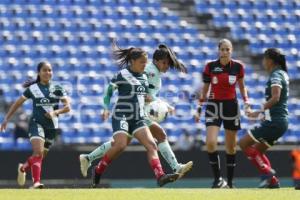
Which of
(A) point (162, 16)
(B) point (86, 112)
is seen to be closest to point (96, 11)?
(A) point (162, 16)

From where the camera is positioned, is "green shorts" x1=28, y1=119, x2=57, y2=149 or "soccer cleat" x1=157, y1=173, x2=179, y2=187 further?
"green shorts" x1=28, y1=119, x2=57, y2=149

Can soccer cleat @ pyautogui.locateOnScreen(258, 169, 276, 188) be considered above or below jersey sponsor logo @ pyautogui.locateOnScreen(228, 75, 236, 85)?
below

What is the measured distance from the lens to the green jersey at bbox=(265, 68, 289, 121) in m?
11.4

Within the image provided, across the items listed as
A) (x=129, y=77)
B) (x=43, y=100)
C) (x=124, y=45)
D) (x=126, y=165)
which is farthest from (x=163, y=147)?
(x=124, y=45)

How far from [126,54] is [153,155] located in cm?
160

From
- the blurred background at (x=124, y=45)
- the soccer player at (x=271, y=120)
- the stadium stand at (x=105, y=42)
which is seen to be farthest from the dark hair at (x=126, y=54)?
the stadium stand at (x=105, y=42)

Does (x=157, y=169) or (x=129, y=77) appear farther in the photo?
(x=129, y=77)

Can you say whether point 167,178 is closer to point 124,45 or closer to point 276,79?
point 276,79

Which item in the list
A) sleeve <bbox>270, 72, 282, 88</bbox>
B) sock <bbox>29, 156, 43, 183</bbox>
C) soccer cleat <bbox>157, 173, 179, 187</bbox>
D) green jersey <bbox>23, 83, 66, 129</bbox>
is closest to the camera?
soccer cleat <bbox>157, 173, 179, 187</bbox>

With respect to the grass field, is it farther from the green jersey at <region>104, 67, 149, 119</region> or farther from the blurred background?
the blurred background

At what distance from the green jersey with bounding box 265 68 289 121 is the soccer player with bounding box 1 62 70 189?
2921 millimetres

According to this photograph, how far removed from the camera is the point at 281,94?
37.9ft

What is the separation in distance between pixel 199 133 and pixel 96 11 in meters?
5.08

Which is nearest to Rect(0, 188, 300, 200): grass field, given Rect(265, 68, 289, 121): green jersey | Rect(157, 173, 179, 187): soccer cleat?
Rect(157, 173, 179, 187): soccer cleat
